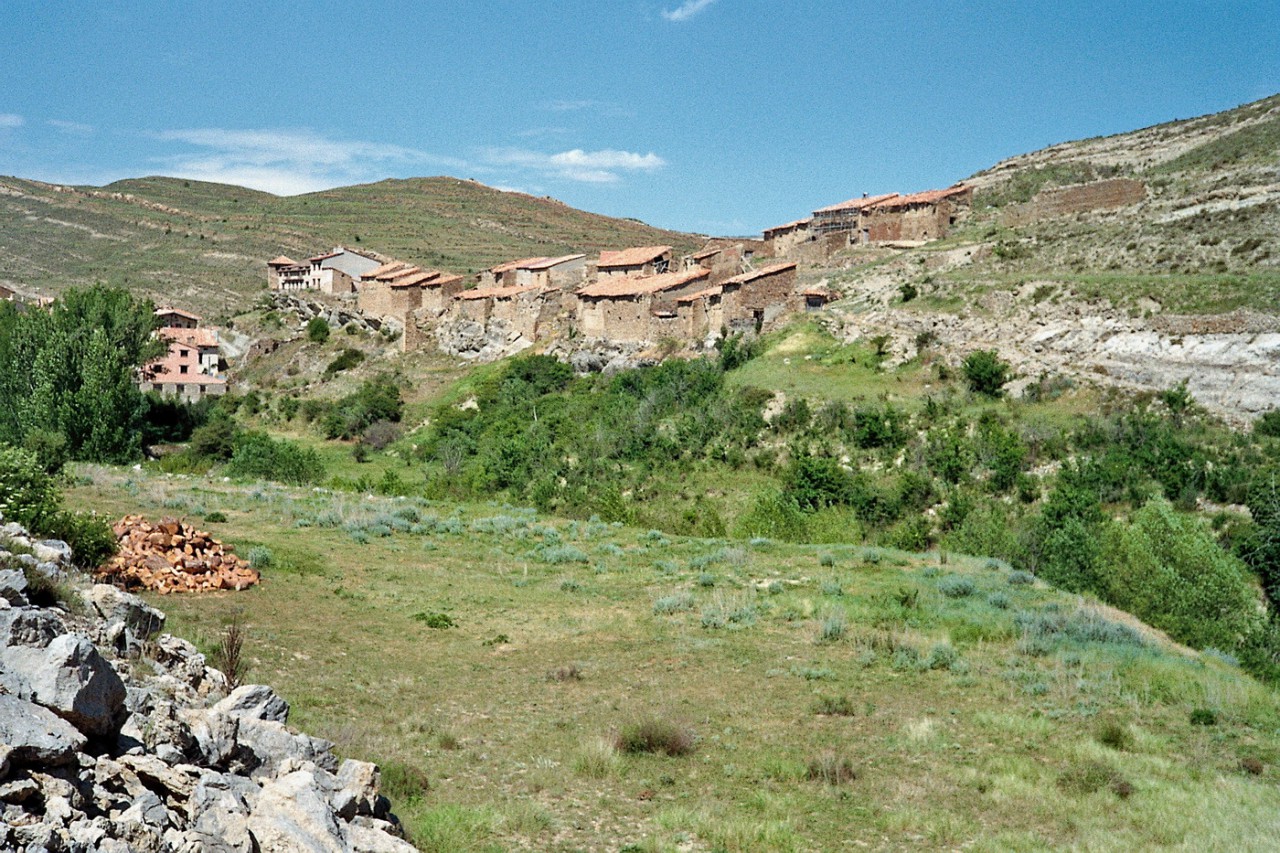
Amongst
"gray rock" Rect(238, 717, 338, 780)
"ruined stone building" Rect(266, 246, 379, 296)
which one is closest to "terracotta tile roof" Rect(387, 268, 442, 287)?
"ruined stone building" Rect(266, 246, 379, 296)

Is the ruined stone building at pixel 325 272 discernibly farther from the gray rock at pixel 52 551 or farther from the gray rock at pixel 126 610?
the gray rock at pixel 126 610

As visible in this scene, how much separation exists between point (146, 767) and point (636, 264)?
158 ft

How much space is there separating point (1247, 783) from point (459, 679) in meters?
9.80

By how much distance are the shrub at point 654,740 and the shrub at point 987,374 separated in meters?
27.2

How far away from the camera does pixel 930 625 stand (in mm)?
16969

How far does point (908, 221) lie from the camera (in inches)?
2092

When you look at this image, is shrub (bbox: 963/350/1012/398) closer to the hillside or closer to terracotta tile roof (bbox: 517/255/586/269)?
terracotta tile roof (bbox: 517/255/586/269)

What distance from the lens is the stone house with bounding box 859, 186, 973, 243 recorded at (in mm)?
52781

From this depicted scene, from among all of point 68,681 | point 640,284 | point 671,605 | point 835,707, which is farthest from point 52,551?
point 640,284

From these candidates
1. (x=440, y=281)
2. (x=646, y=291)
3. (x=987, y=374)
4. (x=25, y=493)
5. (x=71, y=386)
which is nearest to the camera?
(x=25, y=493)

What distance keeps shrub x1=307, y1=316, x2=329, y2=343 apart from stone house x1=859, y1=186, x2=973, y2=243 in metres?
33.1

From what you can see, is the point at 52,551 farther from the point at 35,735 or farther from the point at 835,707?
the point at 835,707

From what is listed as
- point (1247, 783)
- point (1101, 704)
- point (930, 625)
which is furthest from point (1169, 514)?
point (1247, 783)

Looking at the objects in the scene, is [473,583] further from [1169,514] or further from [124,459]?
[124,459]
